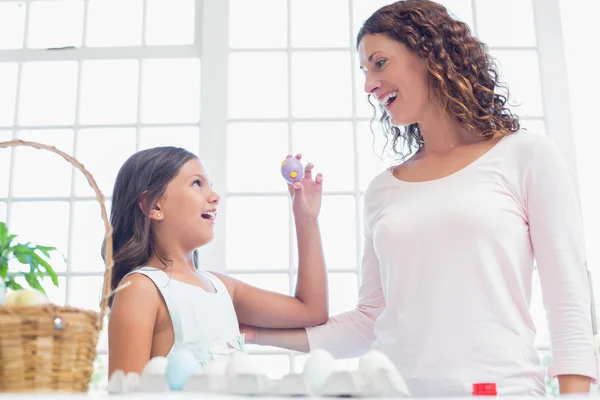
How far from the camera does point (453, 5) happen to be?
3076 millimetres

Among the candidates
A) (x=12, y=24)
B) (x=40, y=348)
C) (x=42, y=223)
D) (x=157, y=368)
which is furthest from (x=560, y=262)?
(x=12, y=24)

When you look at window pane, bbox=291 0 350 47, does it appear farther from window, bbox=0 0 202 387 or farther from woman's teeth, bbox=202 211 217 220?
woman's teeth, bbox=202 211 217 220

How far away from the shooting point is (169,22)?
10.2ft

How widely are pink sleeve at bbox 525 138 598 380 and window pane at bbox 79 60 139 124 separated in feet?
6.53

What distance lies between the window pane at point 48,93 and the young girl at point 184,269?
130cm

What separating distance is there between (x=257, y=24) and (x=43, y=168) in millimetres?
1112

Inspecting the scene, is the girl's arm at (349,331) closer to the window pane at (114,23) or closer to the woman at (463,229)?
the woman at (463,229)

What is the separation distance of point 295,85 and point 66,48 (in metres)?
1.01

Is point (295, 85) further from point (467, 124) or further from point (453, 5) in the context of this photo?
point (467, 124)

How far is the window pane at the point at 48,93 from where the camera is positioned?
3076 mm

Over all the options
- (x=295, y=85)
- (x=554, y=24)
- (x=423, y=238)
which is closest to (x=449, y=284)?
(x=423, y=238)

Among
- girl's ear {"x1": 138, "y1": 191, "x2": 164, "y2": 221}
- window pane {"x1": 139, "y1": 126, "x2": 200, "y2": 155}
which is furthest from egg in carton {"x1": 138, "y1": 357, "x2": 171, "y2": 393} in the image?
window pane {"x1": 139, "y1": 126, "x2": 200, "y2": 155}

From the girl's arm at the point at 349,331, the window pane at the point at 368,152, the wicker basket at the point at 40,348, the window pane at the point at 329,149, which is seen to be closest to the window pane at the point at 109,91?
the window pane at the point at 329,149

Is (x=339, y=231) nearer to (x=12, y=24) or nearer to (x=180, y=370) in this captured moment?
(x=12, y=24)
